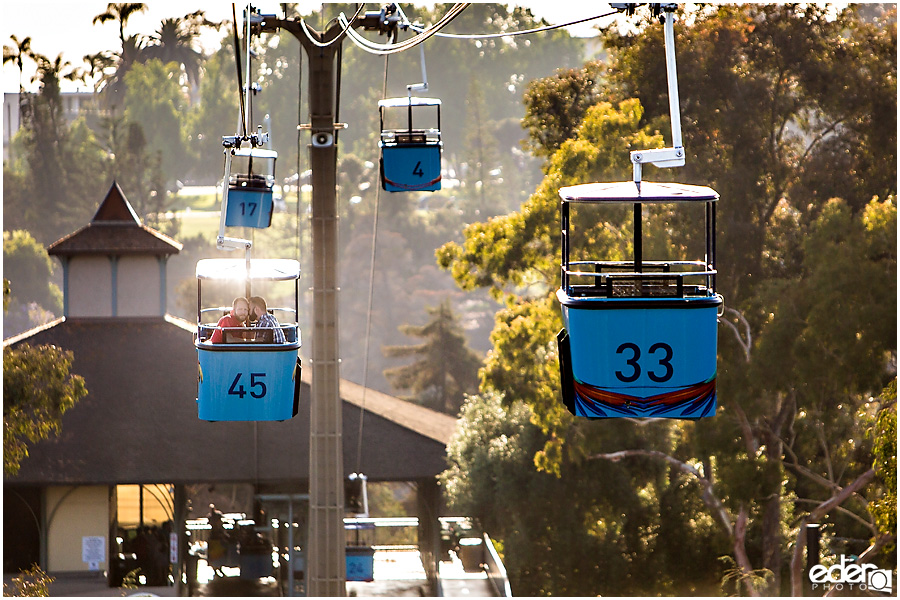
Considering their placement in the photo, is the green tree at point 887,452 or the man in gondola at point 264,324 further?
the green tree at point 887,452

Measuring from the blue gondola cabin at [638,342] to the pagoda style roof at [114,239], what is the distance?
16491mm

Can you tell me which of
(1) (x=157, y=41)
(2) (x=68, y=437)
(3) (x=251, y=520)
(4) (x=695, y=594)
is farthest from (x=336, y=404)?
(1) (x=157, y=41)

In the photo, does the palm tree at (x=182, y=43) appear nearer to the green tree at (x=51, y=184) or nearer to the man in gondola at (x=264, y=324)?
the green tree at (x=51, y=184)

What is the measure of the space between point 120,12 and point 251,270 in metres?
49.9

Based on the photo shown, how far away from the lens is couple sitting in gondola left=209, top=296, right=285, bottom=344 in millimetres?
10281

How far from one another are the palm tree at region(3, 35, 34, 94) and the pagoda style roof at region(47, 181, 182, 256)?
29.1m

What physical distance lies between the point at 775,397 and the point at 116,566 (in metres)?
12.4

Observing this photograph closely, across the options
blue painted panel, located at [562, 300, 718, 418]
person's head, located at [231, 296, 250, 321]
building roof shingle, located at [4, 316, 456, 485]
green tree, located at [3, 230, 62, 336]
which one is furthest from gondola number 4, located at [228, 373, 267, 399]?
green tree, located at [3, 230, 62, 336]

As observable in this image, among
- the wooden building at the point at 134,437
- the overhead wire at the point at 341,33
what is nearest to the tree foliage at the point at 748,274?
the wooden building at the point at 134,437

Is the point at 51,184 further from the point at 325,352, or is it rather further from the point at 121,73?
the point at 325,352

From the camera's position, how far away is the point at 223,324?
10.5 meters

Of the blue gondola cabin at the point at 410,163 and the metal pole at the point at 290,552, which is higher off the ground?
the blue gondola cabin at the point at 410,163

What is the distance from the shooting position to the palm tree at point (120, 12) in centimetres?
5528

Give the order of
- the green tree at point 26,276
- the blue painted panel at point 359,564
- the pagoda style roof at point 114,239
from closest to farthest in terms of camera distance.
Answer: the blue painted panel at point 359,564 → the pagoda style roof at point 114,239 → the green tree at point 26,276
